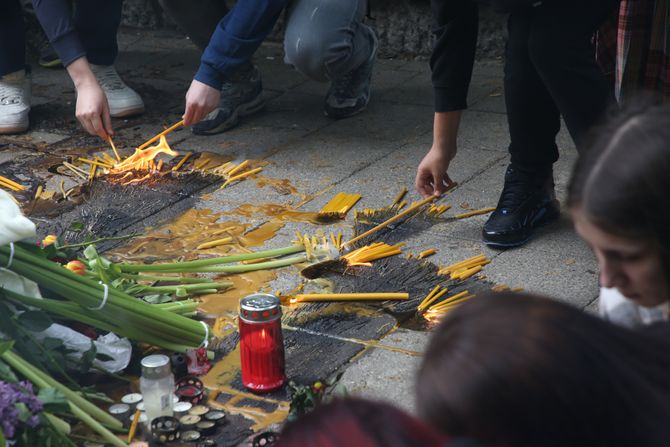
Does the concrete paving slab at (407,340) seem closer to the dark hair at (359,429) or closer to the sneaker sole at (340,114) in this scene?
the dark hair at (359,429)

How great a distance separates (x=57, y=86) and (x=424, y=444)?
4774 mm

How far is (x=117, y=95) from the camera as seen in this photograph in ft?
15.6

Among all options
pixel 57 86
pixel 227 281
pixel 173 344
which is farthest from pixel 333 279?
pixel 57 86

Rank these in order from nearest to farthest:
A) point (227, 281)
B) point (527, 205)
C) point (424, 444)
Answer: point (424, 444) → point (227, 281) → point (527, 205)

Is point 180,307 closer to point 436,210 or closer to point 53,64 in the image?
point 436,210

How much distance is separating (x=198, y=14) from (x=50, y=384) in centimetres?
266

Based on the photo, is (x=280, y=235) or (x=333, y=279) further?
(x=280, y=235)

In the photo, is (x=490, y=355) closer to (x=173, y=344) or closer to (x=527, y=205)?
(x=173, y=344)

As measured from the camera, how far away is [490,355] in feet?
3.40

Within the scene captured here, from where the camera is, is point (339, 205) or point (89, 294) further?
point (339, 205)

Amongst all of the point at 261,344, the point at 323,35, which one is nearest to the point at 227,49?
the point at 323,35

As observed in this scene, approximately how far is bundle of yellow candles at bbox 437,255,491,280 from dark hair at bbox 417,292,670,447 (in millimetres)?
1917

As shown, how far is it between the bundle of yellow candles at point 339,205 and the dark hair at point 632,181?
1.93m

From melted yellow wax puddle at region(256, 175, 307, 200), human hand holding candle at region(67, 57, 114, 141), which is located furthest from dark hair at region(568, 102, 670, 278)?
human hand holding candle at region(67, 57, 114, 141)
